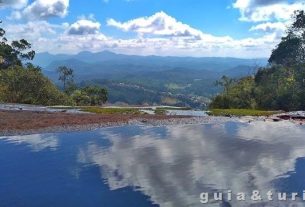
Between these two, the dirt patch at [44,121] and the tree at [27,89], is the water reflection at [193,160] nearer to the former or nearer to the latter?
the dirt patch at [44,121]

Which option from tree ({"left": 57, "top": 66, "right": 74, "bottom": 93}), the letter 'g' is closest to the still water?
the letter 'g'

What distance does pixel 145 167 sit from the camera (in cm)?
3675

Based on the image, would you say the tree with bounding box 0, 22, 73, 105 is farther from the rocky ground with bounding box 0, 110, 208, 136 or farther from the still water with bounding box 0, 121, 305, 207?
the still water with bounding box 0, 121, 305, 207

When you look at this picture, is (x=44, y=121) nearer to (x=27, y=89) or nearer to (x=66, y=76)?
(x=27, y=89)

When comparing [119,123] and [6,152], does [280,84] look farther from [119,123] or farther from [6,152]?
[6,152]

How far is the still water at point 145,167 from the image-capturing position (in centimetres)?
2903

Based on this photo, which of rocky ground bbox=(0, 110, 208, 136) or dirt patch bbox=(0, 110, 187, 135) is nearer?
rocky ground bbox=(0, 110, 208, 136)

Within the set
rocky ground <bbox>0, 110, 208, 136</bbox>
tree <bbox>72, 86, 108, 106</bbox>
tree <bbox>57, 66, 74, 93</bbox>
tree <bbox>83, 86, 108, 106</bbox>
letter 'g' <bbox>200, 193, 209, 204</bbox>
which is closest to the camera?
letter 'g' <bbox>200, 193, 209, 204</bbox>

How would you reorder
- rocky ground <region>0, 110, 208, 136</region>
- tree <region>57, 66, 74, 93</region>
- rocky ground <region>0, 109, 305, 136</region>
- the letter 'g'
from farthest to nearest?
tree <region>57, 66, 74, 93</region>, rocky ground <region>0, 109, 305, 136</region>, rocky ground <region>0, 110, 208, 136</region>, the letter 'g'

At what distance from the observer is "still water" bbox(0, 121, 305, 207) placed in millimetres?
29031

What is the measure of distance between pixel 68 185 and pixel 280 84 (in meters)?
83.9

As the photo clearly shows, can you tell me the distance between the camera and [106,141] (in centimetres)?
4938

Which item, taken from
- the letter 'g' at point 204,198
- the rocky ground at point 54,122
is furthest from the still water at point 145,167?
the rocky ground at point 54,122

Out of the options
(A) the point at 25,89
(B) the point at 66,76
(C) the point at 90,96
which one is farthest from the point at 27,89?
(B) the point at 66,76
